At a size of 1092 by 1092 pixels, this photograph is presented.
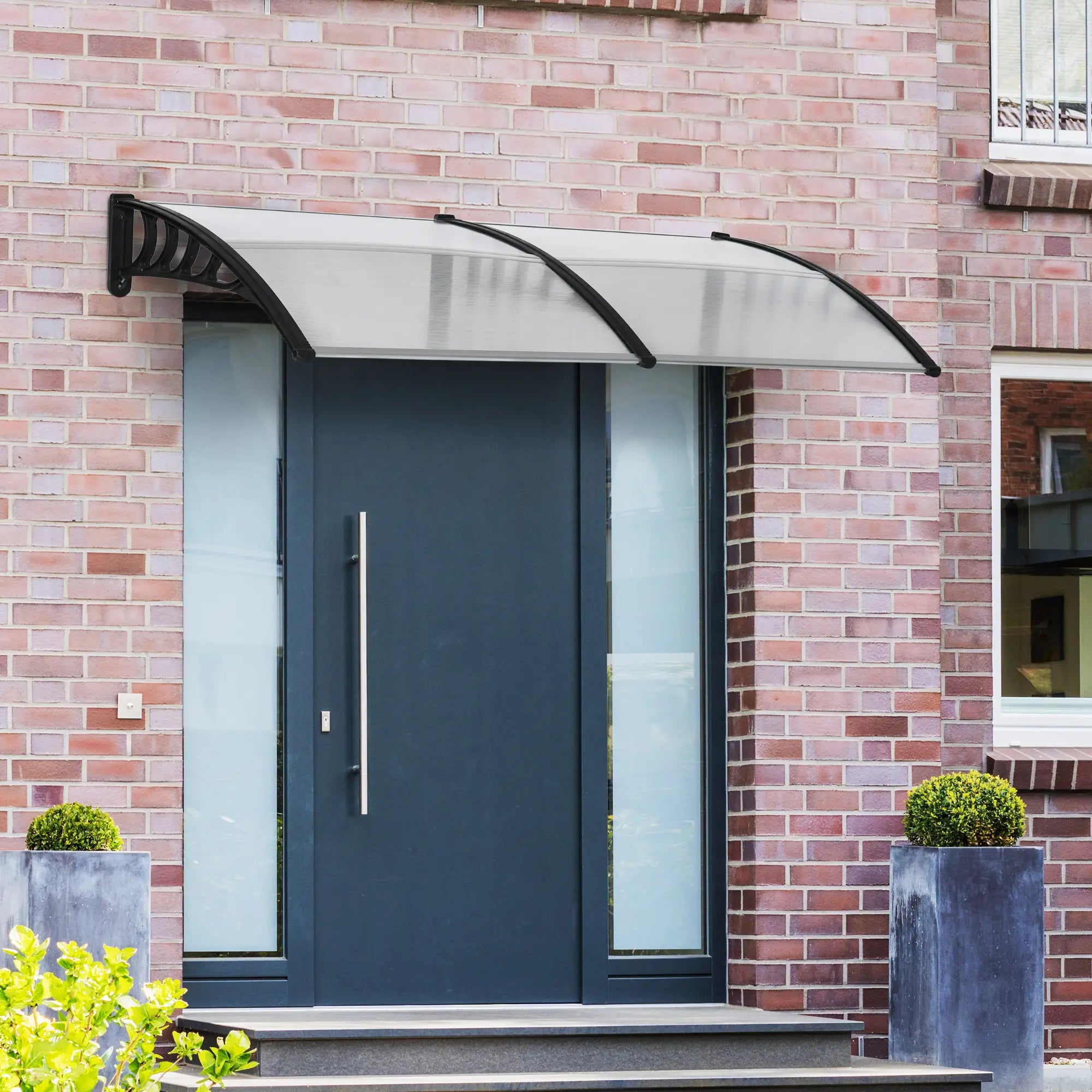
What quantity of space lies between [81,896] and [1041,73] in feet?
17.8

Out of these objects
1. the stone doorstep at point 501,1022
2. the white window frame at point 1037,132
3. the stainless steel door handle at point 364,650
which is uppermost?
the white window frame at point 1037,132

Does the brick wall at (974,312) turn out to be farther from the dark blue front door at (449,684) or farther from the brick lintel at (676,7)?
the dark blue front door at (449,684)

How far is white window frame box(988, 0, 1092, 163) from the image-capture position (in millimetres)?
7785

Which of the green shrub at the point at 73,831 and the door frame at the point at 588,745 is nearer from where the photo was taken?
the green shrub at the point at 73,831

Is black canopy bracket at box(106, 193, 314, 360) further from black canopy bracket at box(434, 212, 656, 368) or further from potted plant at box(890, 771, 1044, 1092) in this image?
potted plant at box(890, 771, 1044, 1092)

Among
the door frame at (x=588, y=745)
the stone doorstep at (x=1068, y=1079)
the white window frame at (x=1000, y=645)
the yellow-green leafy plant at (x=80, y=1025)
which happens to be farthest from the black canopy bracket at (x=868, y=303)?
the yellow-green leafy plant at (x=80, y=1025)

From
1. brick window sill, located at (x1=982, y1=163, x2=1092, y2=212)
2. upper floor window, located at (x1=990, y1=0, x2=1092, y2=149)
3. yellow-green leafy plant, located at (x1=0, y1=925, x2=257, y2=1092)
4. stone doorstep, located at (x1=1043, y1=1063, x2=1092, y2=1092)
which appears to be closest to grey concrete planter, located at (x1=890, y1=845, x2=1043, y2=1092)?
Result: stone doorstep, located at (x1=1043, y1=1063, x2=1092, y2=1092)

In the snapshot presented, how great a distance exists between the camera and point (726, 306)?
6621 mm

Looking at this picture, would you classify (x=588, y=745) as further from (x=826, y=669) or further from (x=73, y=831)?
(x=73, y=831)

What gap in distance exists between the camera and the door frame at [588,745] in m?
6.60

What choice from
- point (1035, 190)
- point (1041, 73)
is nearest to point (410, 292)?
point (1035, 190)

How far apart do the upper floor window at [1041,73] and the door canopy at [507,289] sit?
5.41 feet

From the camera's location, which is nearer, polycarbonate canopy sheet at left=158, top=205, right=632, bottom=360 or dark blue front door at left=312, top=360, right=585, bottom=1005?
polycarbonate canopy sheet at left=158, top=205, right=632, bottom=360

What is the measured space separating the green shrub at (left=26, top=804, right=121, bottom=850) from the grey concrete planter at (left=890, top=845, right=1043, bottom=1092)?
2.91 m
